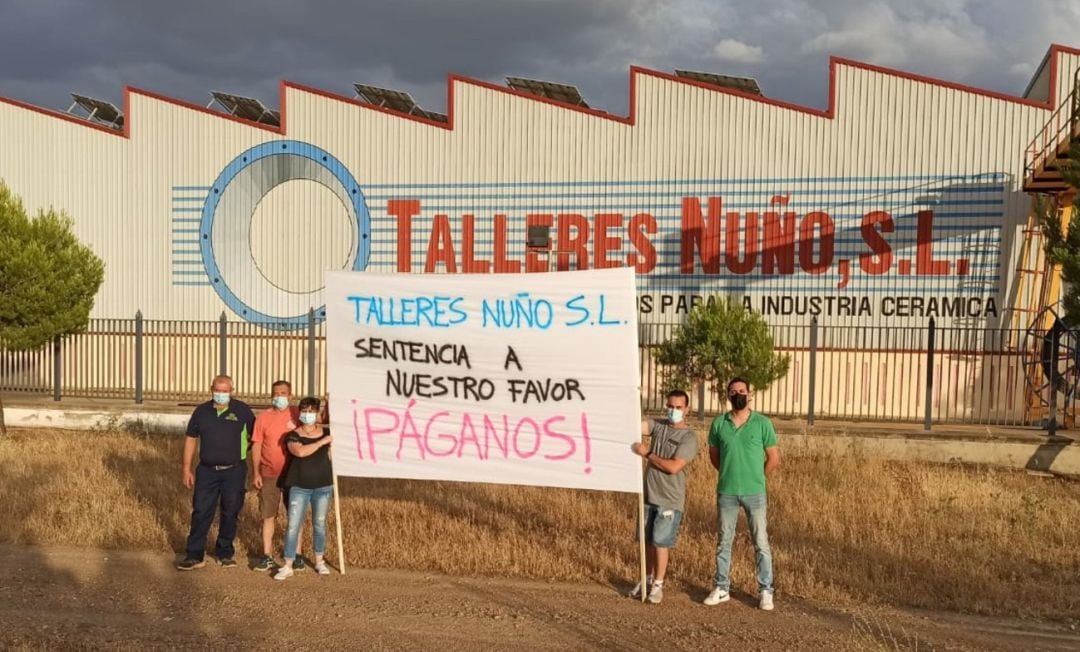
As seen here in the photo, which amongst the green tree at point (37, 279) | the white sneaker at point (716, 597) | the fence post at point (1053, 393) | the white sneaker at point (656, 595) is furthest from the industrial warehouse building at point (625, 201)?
Result: the white sneaker at point (656, 595)

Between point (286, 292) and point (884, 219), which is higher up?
point (884, 219)

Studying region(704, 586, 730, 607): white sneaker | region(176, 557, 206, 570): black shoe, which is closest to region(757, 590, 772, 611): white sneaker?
region(704, 586, 730, 607): white sneaker

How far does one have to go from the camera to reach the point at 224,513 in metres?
8.47

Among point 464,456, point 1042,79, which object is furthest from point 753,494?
point 1042,79

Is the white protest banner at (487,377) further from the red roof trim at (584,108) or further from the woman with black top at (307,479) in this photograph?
the red roof trim at (584,108)

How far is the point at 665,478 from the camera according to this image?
7242 mm

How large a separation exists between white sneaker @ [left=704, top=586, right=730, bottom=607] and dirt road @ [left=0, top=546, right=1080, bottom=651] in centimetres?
6

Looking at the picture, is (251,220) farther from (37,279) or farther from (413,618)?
(413,618)

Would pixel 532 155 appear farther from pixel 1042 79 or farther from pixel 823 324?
pixel 1042 79

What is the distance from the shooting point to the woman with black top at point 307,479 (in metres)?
7.80

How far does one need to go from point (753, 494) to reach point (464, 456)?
256cm

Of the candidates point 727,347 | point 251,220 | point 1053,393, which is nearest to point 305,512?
point 727,347

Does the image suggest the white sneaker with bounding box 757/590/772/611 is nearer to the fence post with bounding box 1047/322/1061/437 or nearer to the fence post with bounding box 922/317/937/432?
the fence post with bounding box 1047/322/1061/437

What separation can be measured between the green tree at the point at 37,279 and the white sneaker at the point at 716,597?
1427 cm
